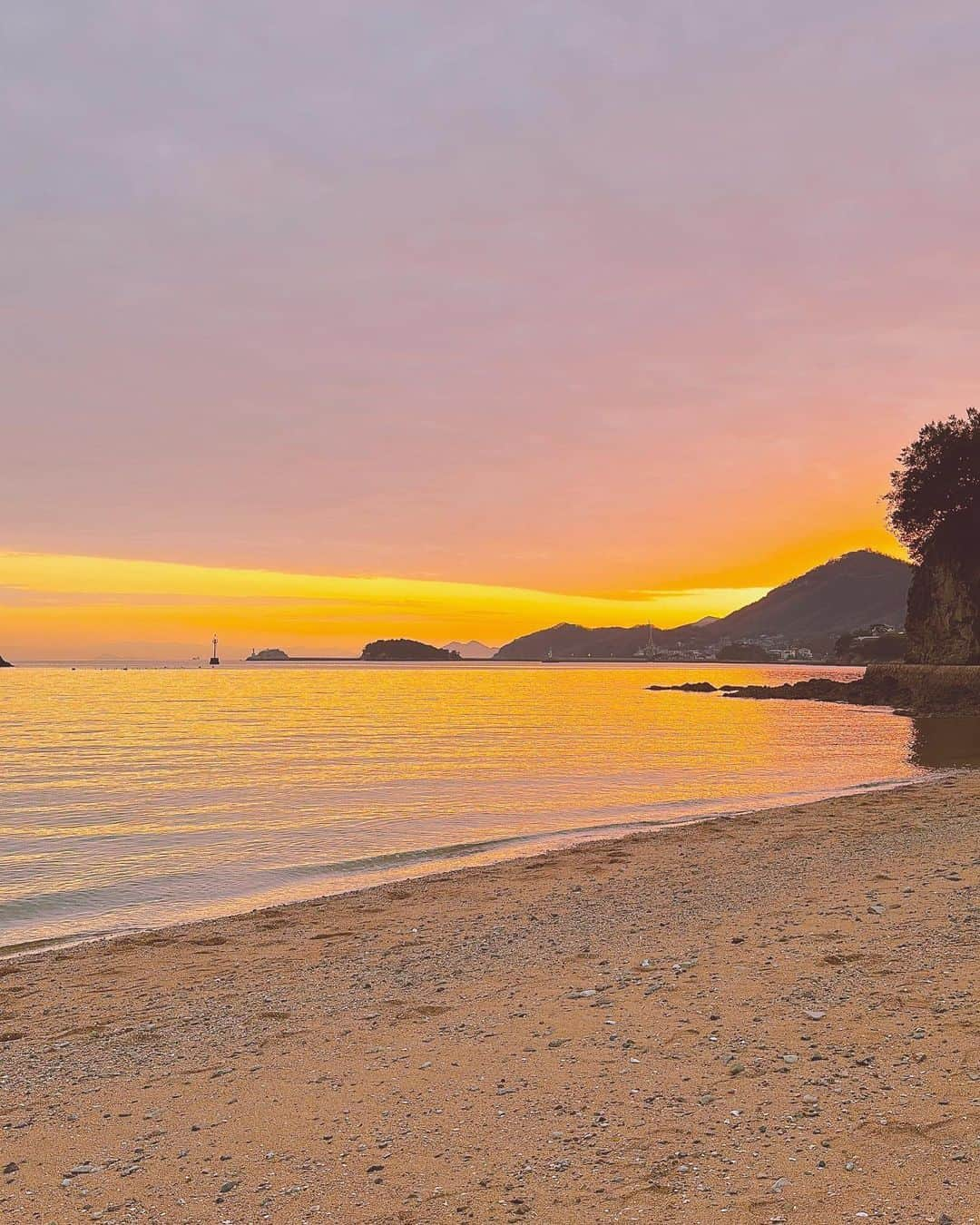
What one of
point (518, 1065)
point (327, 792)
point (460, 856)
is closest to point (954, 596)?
point (327, 792)

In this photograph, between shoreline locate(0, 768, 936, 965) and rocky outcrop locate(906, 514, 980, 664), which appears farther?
rocky outcrop locate(906, 514, 980, 664)

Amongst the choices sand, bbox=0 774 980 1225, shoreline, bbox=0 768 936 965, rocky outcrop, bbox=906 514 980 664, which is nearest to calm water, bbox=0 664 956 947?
shoreline, bbox=0 768 936 965

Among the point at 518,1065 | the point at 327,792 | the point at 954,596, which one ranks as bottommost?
the point at 327,792

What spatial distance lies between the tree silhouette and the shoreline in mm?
59279

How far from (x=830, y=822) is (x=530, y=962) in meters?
12.1

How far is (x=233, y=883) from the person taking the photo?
16891 millimetres

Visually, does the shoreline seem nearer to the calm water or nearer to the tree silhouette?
the calm water

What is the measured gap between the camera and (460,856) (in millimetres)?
19312

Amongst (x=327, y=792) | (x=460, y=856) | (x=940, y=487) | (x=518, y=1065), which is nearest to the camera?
(x=518, y=1065)

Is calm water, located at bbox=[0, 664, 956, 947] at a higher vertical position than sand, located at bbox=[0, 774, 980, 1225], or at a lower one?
lower

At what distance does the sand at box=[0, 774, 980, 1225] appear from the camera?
207 inches

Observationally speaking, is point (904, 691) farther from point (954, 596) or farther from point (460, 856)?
point (460, 856)

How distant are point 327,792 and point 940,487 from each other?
227ft

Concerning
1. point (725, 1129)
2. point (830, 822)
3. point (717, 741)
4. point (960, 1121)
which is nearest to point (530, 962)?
point (725, 1129)
